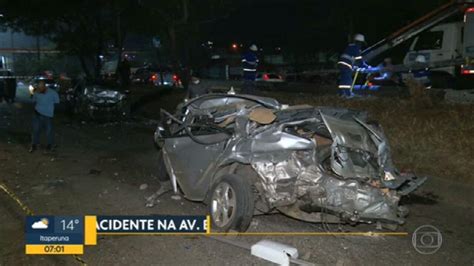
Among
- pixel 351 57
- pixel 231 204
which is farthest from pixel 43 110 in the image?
pixel 351 57

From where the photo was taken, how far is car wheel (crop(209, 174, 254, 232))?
5406mm

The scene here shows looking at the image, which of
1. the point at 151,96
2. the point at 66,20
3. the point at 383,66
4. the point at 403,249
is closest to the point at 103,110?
the point at 151,96

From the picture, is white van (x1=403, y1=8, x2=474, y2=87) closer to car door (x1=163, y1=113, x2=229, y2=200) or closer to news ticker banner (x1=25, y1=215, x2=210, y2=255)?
car door (x1=163, y1=113, x2=229, y2=200)

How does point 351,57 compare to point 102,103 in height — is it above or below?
above

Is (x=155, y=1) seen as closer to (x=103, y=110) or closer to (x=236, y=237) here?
(x=103, y=110)

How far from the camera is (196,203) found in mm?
6859

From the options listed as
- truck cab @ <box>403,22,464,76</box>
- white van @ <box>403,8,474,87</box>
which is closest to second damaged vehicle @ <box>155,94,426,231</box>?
white van @ <box>403,8,474,87</box>

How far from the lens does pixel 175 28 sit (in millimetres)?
22000

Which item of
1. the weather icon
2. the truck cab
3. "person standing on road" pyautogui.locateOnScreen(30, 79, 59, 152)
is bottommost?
the weather icon

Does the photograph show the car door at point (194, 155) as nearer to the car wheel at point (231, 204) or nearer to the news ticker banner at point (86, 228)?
the car wheel at point (231, 204)

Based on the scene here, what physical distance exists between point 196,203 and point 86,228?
6.02ft

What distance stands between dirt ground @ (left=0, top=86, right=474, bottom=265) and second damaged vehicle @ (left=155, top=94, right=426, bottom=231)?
378mm

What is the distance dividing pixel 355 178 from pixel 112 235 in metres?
2.74

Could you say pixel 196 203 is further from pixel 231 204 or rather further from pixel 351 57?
pixel 351 57
